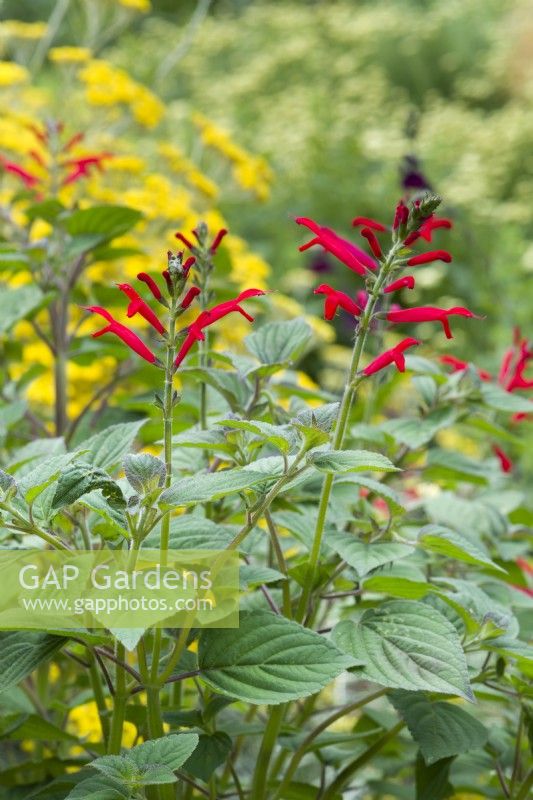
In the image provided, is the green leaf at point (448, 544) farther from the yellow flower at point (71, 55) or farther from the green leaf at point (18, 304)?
the yellow flower at point (71, 55)

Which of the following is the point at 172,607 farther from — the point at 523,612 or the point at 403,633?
the point at 523,612

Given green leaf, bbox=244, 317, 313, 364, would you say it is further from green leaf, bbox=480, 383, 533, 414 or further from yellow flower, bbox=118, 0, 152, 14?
yellow flower, bbox=118, 0, 152, 14

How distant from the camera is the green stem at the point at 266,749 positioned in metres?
0.82

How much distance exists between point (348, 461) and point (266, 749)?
29cm

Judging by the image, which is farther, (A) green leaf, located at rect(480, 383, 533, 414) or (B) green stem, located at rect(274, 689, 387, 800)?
(A) green leaf, located at rect(480, 383, 533, 414)

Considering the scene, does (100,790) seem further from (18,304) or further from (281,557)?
(18,304)

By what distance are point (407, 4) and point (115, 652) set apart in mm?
7687

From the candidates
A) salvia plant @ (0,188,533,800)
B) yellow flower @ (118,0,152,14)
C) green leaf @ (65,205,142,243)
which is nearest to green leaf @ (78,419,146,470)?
salvia plant @ (0,188,533,800)

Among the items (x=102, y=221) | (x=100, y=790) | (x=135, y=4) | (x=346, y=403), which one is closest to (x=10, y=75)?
(x=135, y=4)

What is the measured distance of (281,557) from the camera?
2.73 feet

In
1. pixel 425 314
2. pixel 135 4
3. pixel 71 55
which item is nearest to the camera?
pixel 425 314

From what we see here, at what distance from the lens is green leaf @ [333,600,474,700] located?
0.71 m

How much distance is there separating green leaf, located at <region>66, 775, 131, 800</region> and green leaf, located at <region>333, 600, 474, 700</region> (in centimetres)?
19

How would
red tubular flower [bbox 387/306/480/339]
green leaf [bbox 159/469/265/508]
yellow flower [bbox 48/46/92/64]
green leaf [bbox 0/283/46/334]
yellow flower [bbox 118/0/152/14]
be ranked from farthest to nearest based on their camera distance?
1. yellow flower [bbox 118/0/152/14]
2. yellow flower [bbox 48/46/92/64]
3. green leaf [bbox 0/283/46/334]
4. red tubular flower [bbox 387/306/480/339]
5. green leaf [bbox 159/469/265/508]
